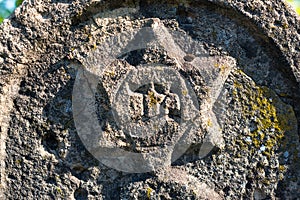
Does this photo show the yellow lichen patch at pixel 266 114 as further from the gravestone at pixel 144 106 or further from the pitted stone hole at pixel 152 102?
the pitted stone hole at pixel 152 102

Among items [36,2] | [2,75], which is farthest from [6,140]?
[36,2]

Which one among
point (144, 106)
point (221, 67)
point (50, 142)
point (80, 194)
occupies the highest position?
point (221, 67)

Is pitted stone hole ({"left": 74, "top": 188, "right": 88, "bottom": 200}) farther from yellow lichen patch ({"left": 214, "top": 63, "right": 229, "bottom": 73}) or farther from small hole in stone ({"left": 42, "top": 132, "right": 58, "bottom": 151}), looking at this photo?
yellow lichen patch ({"left": 214, "top": 63, "right": 229, "bottom": 73})

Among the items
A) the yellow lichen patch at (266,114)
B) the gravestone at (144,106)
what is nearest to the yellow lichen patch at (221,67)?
the gravestone at (144,106)

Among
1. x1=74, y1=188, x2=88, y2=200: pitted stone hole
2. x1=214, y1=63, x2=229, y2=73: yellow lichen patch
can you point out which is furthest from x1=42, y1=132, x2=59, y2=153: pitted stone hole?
x1=214, y1=63, x2=229, y2=73: yellow lichen patch

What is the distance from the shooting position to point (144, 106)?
2.24 meters

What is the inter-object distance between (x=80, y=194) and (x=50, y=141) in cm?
25

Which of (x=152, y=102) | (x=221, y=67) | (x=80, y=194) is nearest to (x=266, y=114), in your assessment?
(x=221, y=67)

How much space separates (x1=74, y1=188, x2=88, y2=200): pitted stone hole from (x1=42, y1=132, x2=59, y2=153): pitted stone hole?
0.63ft

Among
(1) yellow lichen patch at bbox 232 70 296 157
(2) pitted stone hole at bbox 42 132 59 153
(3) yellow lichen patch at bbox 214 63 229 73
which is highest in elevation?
(3) yellow lichen patch at bbox 214 63 229 73

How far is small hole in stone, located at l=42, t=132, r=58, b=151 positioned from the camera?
A: 89.4 inches

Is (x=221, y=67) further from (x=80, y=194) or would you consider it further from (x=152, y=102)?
(x=80, y=194)

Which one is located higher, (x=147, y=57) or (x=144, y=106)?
(x=147, y=57)

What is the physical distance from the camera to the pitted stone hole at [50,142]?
2270 mm
